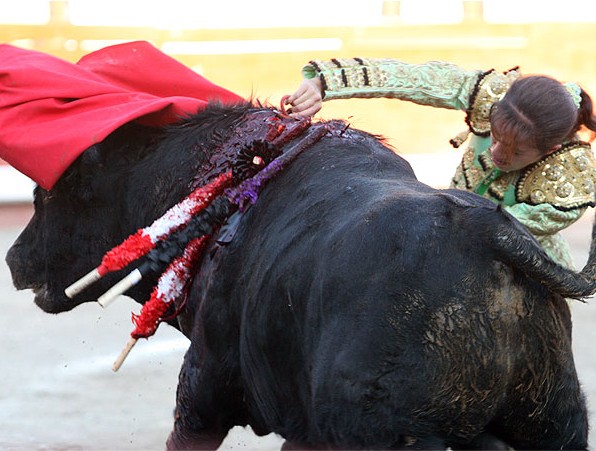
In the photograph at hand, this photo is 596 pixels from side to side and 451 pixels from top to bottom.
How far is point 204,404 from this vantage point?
286 centimetres

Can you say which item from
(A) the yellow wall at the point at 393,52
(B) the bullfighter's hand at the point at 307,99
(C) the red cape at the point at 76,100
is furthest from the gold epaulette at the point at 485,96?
(A) the yellow wall at the point at 393,52

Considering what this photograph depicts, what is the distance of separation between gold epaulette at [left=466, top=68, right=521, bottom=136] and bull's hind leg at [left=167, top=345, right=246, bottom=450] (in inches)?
45.4

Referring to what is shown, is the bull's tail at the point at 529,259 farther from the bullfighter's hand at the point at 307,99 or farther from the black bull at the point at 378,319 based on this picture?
the bullfighter's hand at the point at 307,99

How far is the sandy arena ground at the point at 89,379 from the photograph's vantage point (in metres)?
4.12

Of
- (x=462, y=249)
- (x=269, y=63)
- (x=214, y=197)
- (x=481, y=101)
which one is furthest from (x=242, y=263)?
(x=269, y=63)

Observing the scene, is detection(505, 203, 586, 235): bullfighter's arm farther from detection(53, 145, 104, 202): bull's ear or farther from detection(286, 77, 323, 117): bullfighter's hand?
detection(53, 145, 104, 202): bull's ear

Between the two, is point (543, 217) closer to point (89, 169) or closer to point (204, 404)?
point (204, 404)

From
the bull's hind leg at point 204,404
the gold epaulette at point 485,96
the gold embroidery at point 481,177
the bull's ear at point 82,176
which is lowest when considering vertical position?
the bull's hind leg at point 204,404

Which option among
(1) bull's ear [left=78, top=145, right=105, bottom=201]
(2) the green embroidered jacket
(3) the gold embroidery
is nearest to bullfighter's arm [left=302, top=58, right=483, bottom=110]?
(2) the green embroidered jacket

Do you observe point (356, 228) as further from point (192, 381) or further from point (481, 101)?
point (481, 101)

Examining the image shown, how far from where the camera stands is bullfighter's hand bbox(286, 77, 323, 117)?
3.23m

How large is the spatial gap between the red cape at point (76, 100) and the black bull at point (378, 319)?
54cm

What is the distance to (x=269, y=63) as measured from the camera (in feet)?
32.4

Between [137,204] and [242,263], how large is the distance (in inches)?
23.5
